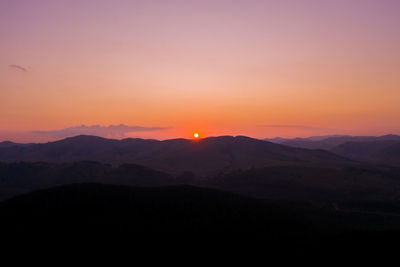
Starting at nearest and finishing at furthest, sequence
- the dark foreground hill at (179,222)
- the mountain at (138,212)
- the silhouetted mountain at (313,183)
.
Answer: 1. the dark foreground hill at (179,222)
2. the mountain at (138,212)
3. the silhouetted mountain at (313,183)

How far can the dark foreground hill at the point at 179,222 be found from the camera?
40.9 metres

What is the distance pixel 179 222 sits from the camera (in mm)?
48156

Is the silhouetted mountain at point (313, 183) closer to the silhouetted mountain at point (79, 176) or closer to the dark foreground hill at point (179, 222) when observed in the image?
the silhouetted mountain at point (79, 176)

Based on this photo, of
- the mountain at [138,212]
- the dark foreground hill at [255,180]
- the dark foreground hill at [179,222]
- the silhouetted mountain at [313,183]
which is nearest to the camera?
the dark foreground hill at [179,222]

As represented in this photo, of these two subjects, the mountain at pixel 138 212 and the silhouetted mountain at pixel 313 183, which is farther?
the silhouetted mountain at pixel 313 183

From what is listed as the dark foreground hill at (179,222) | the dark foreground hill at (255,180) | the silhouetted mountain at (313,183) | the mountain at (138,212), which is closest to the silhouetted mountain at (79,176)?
the dark foreground hill at (255,180)

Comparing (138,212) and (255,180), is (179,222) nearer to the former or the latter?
(138,212)

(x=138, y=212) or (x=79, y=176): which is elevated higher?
(x=138, y=212)

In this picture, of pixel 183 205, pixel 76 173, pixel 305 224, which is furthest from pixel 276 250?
pixel 76 173

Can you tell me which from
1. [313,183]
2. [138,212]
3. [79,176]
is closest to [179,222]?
[138,212]

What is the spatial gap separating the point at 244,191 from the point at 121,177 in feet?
160

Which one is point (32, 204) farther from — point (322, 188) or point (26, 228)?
point (322, 188)

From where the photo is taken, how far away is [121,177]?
417 feet

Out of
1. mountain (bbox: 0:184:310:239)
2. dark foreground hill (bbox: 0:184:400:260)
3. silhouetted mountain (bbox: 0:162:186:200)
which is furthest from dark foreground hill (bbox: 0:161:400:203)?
mountain (bbox: 0:184:310:239)
